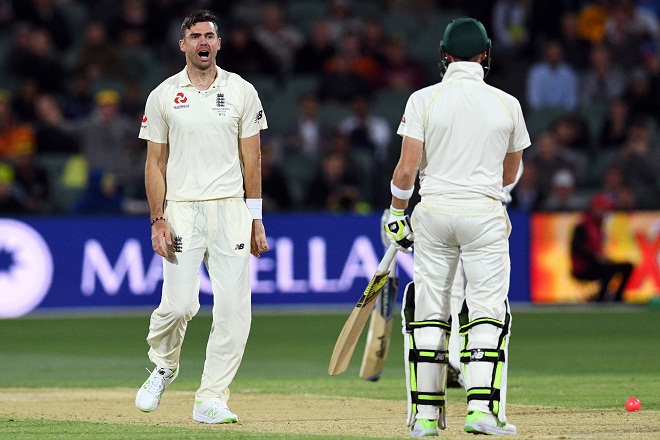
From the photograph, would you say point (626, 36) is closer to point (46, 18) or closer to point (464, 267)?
point (46, 18)

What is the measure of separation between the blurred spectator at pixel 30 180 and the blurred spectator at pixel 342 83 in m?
4.32

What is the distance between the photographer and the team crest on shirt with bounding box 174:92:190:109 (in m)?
7.75

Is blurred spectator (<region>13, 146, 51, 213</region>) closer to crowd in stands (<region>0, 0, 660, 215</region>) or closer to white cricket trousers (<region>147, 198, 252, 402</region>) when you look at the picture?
crowd in stands (<region>0, 0, 660, 215</region>)

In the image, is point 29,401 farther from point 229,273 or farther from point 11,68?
point 11,68

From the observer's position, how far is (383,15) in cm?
2130

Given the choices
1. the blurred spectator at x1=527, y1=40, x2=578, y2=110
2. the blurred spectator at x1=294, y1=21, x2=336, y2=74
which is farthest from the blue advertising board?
the blurred spectator at x1=294, y1=21, x2=336, y2=74

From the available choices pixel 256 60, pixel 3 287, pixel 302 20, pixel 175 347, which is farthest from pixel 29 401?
pixel 302 20

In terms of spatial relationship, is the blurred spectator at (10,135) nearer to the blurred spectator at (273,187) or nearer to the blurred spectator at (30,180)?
the blurred spectator at (30,180)

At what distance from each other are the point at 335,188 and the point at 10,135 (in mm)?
4436

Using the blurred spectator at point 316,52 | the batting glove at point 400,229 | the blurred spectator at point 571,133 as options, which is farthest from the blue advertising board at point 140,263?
the batting glove at point 400,229

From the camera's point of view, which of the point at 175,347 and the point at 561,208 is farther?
the point at 561,208

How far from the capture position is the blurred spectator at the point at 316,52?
1983 centimetres

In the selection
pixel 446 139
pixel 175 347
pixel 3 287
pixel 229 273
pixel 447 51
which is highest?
pixel 447 51

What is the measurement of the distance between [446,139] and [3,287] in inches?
396
